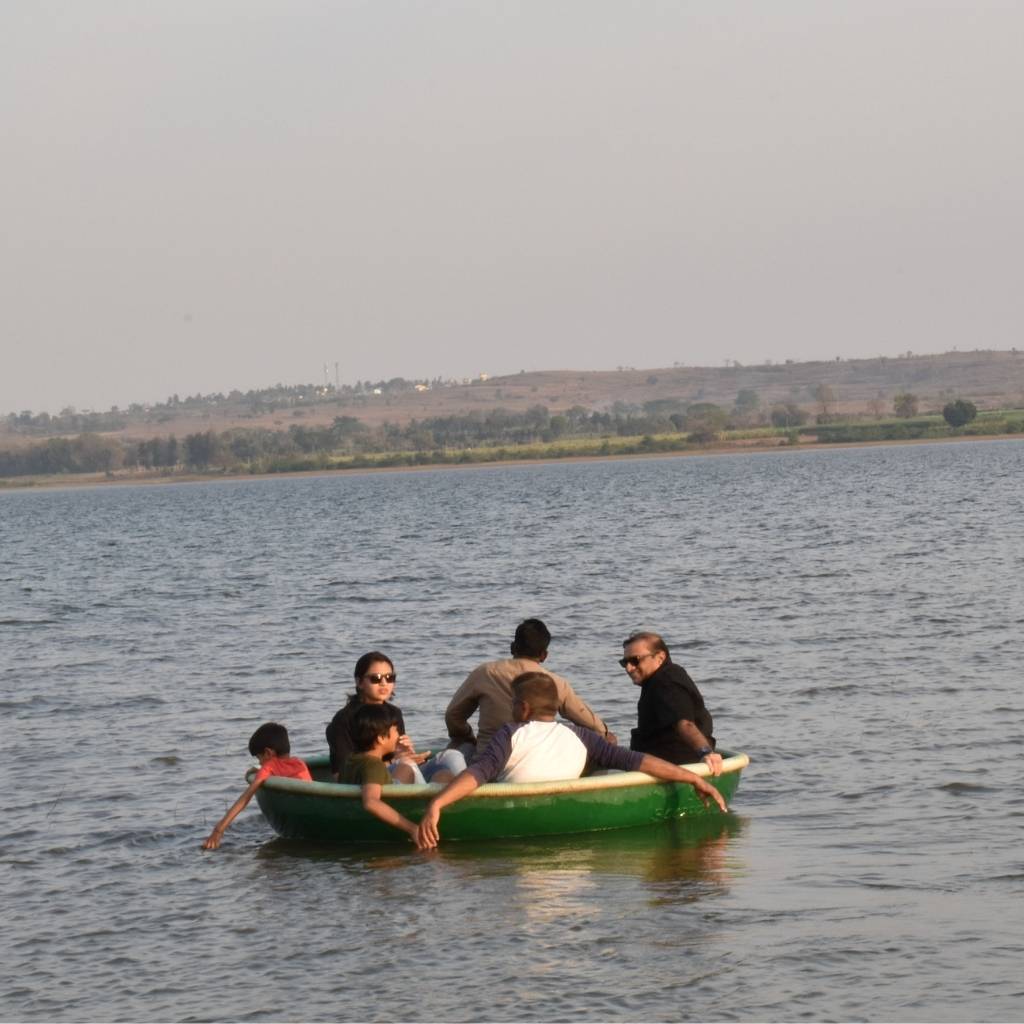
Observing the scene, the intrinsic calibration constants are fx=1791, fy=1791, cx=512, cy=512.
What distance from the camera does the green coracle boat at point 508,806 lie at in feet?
42.2

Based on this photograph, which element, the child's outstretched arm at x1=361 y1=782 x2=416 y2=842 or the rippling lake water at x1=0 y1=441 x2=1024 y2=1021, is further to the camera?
the child's outstretched arm at x1=361 y1=782 x2=416 y2=842

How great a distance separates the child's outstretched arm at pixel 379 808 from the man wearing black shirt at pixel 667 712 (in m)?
1.94

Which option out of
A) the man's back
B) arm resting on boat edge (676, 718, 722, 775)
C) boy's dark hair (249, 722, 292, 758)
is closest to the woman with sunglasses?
the man's back

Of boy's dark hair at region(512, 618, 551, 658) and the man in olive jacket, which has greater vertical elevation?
boy's dark hair at region(512, 618, 551, 658)

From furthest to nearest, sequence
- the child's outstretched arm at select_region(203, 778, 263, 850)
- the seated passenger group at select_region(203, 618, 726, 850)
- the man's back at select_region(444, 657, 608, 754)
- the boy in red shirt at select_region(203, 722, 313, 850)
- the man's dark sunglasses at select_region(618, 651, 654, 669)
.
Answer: the boy in red shirt at select_region(203, 722, 313, 850) → the child's outstretched arm at select_region(203, 778, 263, 850) → the man's back at select_region(444, 657, 608, 754) → the man's dark sunglasses at select_region(618, 651, 654, 669) → the seated passenger group at select_region(203, 618, 726, 850)

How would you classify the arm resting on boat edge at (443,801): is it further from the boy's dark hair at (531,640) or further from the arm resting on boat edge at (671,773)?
the arm resting on boat edge at (671,773)

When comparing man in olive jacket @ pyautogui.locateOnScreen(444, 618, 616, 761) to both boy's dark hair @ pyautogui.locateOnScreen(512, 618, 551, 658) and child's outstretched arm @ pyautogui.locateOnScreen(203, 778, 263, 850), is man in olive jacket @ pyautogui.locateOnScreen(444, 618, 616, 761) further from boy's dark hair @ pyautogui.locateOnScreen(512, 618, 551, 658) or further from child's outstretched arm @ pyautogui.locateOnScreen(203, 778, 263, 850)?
child's outstretched arm @ pyautogui.locateOnScreen(203, 778, 263, 850)

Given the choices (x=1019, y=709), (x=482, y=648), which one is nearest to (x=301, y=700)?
(x=482, y=648)

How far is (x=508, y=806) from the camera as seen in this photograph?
12.9 meters

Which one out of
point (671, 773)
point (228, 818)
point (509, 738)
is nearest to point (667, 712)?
point (671, 773)

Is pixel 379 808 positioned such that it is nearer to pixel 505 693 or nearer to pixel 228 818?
pixel 505 693

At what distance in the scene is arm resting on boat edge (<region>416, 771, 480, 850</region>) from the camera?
1255cm

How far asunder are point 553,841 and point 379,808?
1318 millimetres

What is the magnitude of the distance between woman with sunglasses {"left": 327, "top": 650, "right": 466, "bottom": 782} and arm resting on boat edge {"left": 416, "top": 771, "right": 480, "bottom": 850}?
619 millimetres
